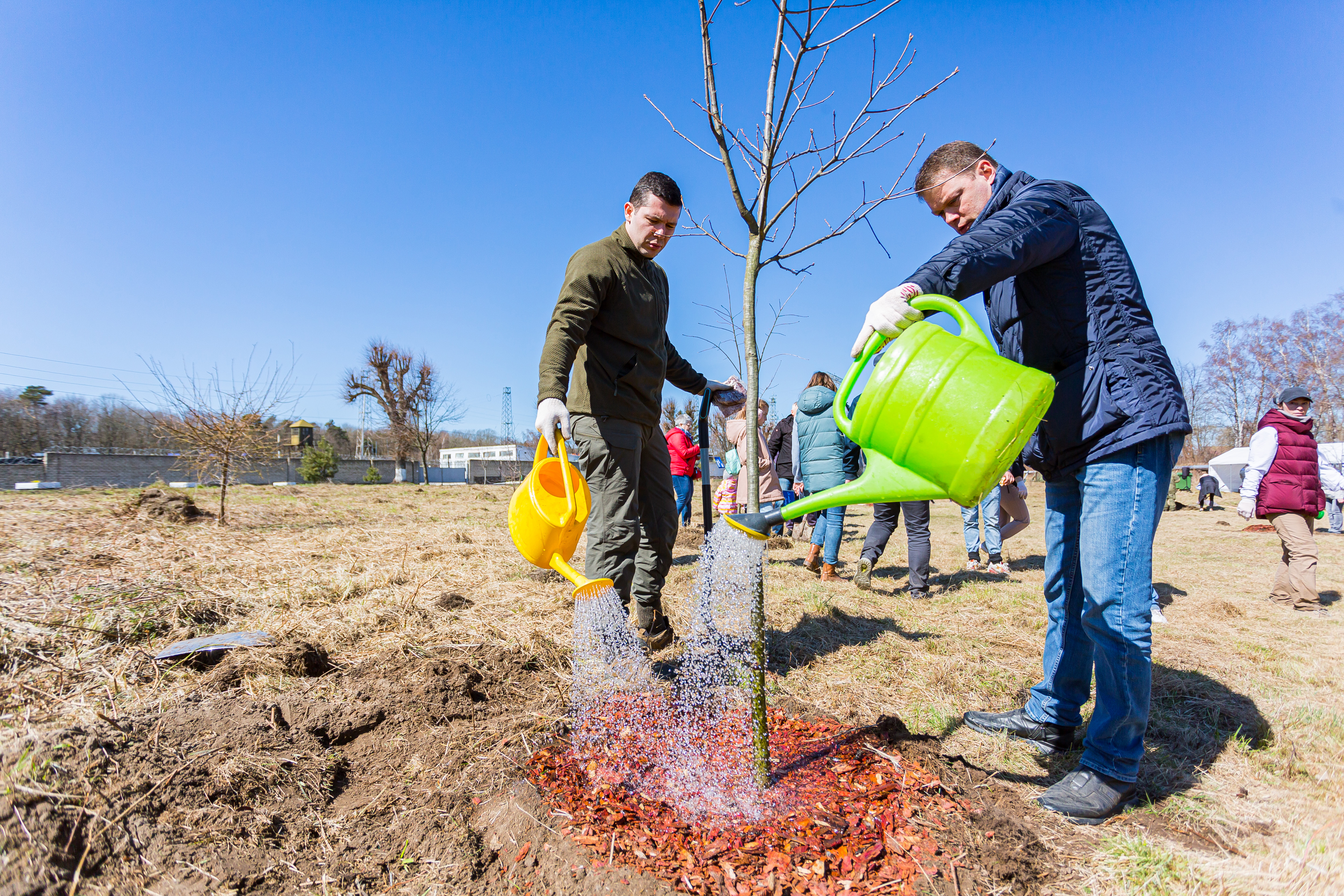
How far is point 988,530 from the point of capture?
20.2 ft

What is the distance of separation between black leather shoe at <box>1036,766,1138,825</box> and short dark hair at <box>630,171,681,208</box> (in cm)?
241

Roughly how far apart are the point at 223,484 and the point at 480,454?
58.8 metres

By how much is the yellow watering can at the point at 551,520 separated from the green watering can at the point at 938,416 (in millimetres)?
849

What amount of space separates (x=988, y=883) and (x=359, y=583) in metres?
4.01

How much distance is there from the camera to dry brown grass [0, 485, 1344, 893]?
1.69 m

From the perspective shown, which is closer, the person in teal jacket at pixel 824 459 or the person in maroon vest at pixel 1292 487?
the person in maroon vest at pixel 1292 487

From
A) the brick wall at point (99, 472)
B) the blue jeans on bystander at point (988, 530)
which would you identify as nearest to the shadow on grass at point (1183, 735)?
the blue jeans on bystander at point (988, 530)

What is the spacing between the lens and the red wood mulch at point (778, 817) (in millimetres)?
1435

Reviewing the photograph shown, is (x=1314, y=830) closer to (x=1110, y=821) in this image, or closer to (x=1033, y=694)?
(x=1110, y=821)

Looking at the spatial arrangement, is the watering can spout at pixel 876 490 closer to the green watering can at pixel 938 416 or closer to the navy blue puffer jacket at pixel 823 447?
the green watering can at pixel 938 416

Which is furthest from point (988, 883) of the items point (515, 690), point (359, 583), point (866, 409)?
point (359, 583)

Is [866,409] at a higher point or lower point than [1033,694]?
higher

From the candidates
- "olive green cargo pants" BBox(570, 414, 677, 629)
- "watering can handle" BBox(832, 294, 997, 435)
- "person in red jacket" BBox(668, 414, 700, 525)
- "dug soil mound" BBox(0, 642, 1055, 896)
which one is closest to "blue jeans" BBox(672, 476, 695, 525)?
"person in red jacket" BBox(668, 414, 700, 525)

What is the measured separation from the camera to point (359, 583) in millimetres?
4191
